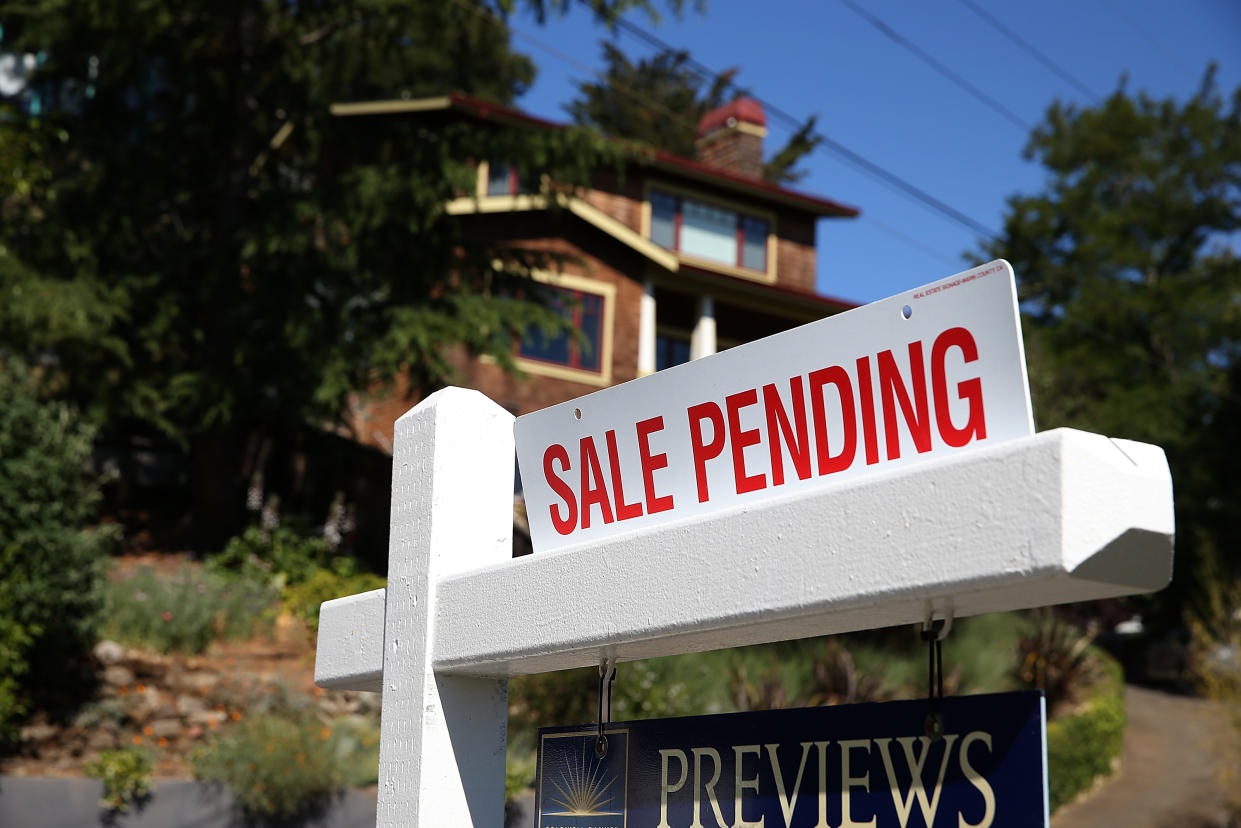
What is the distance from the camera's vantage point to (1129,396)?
37500 mm

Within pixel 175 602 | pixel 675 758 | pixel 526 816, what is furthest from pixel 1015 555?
pixel 175 602

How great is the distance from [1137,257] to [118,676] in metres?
37.5

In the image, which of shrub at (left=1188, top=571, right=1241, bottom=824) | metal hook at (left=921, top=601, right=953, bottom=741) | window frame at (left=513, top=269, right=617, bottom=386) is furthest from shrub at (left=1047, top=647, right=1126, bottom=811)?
metal hook at (left=921, top=601, right=953, bottom=741)

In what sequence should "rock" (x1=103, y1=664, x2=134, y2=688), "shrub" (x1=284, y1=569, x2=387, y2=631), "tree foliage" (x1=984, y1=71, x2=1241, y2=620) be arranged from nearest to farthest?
"rock" (x1=103, y1=664, x2=134, y2=688), "shrub" (x1=284, y1=569, x2=387, y2=631), "tree foliage" (x1=984, y1=71, x2=1241, y2=620)

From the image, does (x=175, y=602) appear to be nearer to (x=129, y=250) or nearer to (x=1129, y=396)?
(x=129, y=250)

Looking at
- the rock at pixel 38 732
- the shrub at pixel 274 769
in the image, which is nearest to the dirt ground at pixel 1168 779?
the shrub at pixel 274 769

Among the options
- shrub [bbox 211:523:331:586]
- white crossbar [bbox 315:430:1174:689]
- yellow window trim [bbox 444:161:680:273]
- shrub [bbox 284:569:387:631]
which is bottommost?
white crossbar [bbox 315:430:1174:689]

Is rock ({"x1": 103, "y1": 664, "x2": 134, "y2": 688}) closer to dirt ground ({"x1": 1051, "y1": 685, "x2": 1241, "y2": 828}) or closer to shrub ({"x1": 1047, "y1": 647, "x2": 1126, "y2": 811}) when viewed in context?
shrub ({"x1": 1047, "y1": 647, "x2": 1126, "y2": 811})

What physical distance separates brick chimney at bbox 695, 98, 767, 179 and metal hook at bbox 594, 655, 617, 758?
86.0 ft

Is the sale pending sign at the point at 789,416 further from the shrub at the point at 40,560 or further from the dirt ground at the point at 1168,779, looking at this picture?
the dirt ground at the point at 1168,779

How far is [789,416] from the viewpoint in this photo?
9.27 ft

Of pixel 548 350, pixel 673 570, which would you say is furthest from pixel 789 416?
pixel 548 350

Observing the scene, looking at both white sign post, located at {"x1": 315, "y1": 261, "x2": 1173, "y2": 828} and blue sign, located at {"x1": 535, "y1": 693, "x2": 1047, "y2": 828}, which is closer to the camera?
white sign post, located at {"x1": 315, "y1": 261, "x2": 1173, "y2": 828}

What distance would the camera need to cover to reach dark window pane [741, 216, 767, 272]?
2670cm
